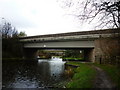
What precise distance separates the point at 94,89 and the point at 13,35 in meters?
53.9

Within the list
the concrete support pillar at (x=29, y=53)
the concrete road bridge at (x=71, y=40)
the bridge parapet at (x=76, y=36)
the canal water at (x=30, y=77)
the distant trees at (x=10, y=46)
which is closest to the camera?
the canal water at (x=30, y=77)

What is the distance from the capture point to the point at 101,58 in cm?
3241

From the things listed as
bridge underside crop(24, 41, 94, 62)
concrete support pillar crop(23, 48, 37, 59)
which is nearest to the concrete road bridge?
bridge underside crop(24, 41, 94, 62)

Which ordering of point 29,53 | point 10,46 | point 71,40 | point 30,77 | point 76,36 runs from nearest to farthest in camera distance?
point 30,77, point 76,36, point 71,40, point 10,46, point 29,53

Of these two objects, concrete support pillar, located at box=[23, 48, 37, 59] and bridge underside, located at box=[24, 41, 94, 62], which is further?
concrete support pillar, located at box=[23, 48, 37, 59]

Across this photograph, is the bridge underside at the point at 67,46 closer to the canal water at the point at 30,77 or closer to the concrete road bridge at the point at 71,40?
the concrete road bridge at the point at 71,40

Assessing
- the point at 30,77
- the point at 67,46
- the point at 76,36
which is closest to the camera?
the point at 30,77

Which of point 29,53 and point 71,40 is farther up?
point 71,40

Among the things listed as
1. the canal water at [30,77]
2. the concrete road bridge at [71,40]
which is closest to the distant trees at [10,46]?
the concrete road bridge at [71,40]

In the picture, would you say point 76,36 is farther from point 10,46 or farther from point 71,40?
point 10,46

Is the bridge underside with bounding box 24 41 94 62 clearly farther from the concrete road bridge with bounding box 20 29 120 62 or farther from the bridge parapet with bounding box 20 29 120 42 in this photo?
the bridge parapet with bounding box 20 29 120 42

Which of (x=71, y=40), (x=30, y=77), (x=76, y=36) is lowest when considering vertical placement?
(x=30, y=77)

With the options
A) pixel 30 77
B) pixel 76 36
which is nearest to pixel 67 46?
pixel 76 36

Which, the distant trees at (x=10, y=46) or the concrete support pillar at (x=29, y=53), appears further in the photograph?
the concrete support pillar at (x=29, y=53)
